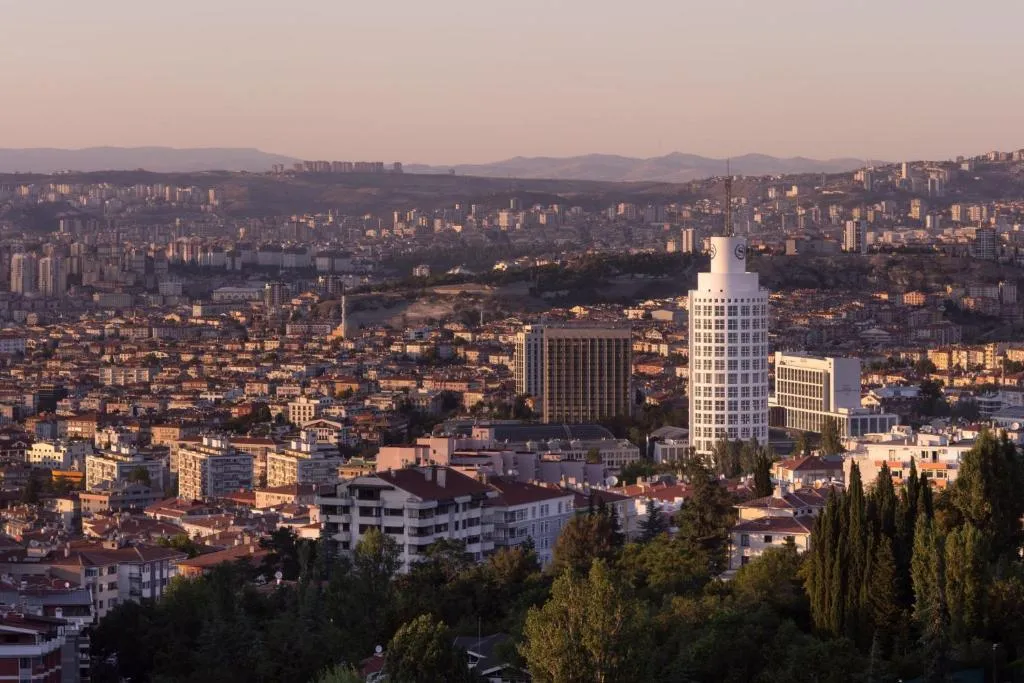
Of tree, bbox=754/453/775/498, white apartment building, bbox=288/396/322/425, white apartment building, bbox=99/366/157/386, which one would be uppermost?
tree, bbox=754/453/775/498

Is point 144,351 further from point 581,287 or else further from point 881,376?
point 881,376

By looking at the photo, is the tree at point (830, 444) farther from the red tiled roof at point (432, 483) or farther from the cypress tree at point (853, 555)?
the cypress tree at point (853, 555)

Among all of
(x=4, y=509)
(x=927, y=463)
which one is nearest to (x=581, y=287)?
(x=4, y=509)

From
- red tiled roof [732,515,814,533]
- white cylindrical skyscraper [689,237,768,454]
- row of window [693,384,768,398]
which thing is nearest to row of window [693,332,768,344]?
white cylindrical skyscraper [689,237,768,454]

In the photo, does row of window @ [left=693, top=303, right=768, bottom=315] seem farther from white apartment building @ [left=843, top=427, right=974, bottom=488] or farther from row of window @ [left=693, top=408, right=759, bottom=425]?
white apartment building @ [left=843, top=427, right=974, bottom=488]

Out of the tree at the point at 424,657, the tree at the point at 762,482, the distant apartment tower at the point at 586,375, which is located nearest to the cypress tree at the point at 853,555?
the tree at the point at 424,657
